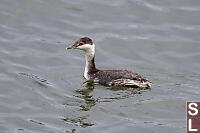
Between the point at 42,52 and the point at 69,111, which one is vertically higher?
the point at 42,52

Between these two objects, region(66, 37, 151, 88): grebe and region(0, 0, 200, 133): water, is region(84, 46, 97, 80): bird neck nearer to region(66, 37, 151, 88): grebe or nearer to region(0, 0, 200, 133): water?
region(66, 37, 151, 88): grebe

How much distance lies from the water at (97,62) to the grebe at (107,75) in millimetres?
206

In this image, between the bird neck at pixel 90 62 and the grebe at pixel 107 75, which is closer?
the grebe at pixel 107 75

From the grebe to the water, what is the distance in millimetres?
206

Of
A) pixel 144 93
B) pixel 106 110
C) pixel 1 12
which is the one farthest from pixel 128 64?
pixel 1 12

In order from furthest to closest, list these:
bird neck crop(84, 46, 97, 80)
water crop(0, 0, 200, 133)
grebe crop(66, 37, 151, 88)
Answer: bird neck crop(84, 46, 97, 80), grebe crop(66, 37, 151, 88), water crop(0, 0, 200, 133)

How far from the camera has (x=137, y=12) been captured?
60.6 ft

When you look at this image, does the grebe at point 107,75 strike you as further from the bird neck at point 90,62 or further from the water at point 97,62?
A: the water at point 97,62

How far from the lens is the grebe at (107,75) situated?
563 inches

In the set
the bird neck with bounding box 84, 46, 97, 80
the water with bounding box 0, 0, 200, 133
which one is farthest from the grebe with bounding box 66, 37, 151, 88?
the water with bounding box 0, 0, 200, 133

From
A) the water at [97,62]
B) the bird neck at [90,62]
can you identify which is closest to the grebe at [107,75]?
the bird neck at [90,62]

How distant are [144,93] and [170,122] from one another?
167 cm

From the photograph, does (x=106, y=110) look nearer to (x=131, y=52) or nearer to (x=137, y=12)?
(x=131, y=52)

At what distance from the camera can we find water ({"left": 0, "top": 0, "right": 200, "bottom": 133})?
12.7 meters
